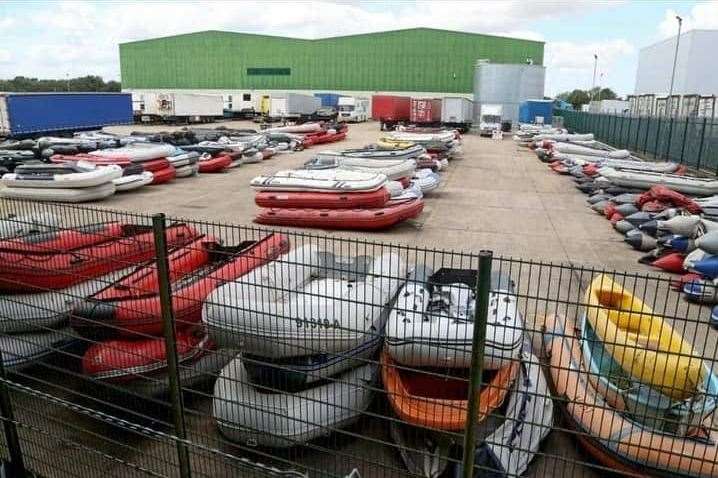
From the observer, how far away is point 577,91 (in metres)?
97.9

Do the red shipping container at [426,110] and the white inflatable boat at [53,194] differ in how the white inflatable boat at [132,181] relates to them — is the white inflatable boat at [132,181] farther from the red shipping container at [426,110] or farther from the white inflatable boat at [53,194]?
the red shipping container at [426,110]

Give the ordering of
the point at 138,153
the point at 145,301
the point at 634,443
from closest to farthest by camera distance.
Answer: the point at 634,443 → the point at 145,301 → the point at 138,153

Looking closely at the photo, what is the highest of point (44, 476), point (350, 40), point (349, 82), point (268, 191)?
point (350, 40)

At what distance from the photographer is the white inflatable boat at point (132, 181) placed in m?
13.6

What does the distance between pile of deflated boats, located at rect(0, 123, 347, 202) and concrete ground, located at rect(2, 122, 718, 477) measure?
1.45 feet

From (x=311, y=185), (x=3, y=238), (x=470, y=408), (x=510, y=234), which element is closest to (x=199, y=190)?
(x=311, y=185)

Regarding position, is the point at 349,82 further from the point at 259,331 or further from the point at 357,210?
the point at 259,331

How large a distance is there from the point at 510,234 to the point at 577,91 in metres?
98.6

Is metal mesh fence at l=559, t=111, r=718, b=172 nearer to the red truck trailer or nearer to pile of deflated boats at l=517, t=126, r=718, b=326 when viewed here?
pile of deflated boats at l=517, t=126, r=718, b=326

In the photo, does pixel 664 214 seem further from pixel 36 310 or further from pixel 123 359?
pixel 36 310

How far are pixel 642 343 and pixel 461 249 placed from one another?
5.14m

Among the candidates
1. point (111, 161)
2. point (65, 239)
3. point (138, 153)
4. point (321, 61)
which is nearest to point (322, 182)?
point (65, 239)

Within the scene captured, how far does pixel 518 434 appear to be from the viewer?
3455 millimetres

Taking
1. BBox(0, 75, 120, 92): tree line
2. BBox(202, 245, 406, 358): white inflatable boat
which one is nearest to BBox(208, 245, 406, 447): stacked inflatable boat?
BBox(202, 245, 406, 358): white inflatable boat
